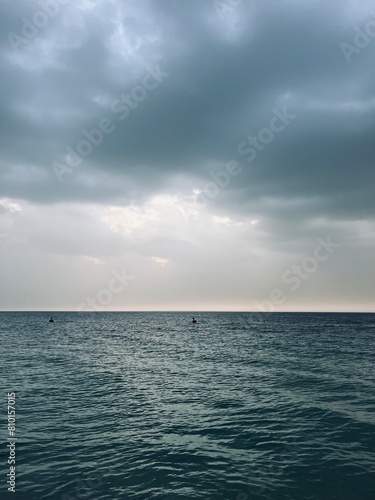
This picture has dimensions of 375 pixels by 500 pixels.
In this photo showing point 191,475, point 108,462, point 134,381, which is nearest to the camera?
point 191,475

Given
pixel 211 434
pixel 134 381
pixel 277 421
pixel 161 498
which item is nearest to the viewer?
pixel 161 498

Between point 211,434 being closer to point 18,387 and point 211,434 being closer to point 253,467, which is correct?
point 253,467

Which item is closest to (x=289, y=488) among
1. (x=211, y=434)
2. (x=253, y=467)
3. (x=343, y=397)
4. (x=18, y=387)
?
(x=253, y=467)

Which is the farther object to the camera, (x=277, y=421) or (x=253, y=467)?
(x=277, y=421)

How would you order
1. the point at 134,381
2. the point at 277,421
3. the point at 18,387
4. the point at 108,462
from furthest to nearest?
the point at 134,381
the point at 18,387
the point at 277,421
the point at 108,462

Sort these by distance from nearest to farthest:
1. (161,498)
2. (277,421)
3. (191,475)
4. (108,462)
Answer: (161,498), (191,475), (108,462), (277,421)

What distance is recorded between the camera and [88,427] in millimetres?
20438

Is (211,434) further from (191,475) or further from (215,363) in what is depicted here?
(215,363)

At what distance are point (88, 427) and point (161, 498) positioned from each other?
927 centimetres

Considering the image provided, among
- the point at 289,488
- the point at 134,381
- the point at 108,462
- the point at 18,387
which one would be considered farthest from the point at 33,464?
the point at 134,381

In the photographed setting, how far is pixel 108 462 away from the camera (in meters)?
15.7

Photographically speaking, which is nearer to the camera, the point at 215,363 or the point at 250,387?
the point at 250,387

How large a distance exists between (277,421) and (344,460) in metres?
5.85

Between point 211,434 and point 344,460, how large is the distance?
22.4ft
